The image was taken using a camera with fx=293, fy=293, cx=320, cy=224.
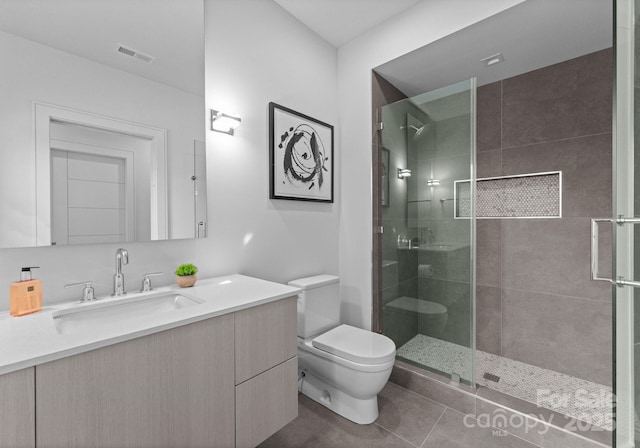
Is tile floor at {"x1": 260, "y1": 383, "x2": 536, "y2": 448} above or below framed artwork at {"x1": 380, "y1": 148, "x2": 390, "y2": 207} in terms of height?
below

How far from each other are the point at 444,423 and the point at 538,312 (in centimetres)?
131

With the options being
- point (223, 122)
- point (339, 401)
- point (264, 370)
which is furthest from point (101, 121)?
point (339, 401)

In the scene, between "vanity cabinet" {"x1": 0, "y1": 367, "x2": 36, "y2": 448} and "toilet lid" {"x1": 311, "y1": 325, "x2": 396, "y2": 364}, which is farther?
"toilet lid" {"x1": 311, "y1": 325, "x2": 396, "y2": 364}

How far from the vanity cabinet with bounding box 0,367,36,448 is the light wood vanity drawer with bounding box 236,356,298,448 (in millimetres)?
621

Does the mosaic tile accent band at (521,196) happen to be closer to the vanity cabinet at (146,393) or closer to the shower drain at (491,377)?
the shower drain at (491,377)

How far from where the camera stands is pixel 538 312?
2.38 metres

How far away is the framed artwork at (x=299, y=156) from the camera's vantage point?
200 centimetres

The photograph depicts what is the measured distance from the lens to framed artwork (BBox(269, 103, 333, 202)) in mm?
2004

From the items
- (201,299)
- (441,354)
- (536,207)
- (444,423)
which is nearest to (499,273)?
(536,207)

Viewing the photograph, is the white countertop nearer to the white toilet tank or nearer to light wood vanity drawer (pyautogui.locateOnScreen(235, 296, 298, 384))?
light wood vanity drawer (pyautogui.locateOnScreen(235, 296, 298, 384))

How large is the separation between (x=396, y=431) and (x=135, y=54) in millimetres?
2365

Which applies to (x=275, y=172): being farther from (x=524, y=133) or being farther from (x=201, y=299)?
(x=524, y=133)

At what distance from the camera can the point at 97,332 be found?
2.91ft

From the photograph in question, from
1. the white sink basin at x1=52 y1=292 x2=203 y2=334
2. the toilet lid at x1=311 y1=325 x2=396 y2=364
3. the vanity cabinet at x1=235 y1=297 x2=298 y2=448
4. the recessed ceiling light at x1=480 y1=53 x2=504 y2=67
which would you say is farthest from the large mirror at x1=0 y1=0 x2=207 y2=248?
the recessed ceiling light at x1=480 y1=53 x2=504 y2=67
